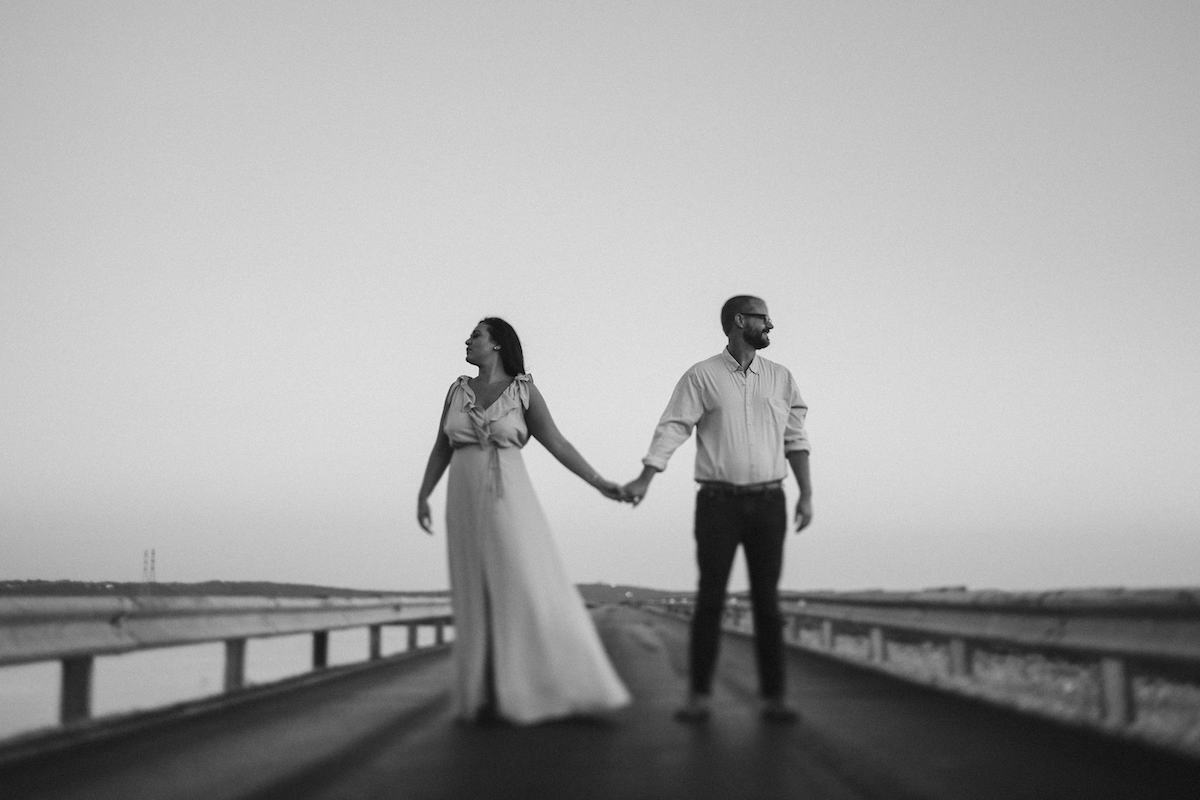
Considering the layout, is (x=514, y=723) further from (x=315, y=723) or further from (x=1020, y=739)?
→ (x=1020, y=739)

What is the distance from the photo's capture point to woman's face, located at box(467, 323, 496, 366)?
7250 mm

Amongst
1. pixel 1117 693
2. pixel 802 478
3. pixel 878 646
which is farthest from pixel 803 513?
pixel 878 646

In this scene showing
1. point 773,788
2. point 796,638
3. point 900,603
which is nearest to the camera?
point 773,788

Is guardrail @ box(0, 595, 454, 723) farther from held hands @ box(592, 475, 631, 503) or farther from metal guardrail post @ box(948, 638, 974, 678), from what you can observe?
metal guardrail post @ box(948, 638, 974, 678)

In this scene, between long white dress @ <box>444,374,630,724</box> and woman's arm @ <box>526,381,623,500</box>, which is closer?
long white dress @ <box>444,374,630,724</box>

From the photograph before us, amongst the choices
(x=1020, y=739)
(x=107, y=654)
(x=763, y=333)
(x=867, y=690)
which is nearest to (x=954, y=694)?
(x=867, y=690)

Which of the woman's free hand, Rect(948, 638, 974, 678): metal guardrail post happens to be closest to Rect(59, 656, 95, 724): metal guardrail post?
the woman's free hand

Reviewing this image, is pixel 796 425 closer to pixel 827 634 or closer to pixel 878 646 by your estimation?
pixel 878 646

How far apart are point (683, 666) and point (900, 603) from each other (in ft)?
8.73

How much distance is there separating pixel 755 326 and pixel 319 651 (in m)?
6.93

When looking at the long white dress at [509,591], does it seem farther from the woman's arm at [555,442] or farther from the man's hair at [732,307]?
the man's hair at [732,307]

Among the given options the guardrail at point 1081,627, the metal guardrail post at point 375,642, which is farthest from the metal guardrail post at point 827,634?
the metal guardrail post at point 375,642

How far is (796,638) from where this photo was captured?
17.3 m

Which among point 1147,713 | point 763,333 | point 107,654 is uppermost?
point 763,333
